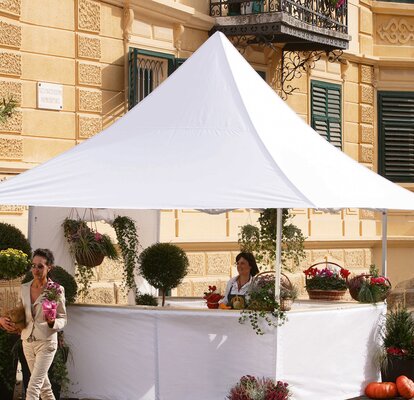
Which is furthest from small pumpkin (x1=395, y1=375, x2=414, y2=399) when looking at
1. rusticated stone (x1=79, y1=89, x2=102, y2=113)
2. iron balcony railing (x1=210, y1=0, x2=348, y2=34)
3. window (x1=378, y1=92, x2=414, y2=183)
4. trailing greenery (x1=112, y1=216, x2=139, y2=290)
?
window (x1=378, y1=92, x2=414, y2=183)

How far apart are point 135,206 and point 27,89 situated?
554 cm

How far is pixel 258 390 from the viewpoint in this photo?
10.4 meters

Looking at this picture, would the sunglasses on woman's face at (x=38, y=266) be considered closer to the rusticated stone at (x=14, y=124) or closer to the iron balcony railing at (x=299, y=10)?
the rusticated stone at (x=14, y=124)

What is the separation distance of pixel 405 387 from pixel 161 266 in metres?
2.83

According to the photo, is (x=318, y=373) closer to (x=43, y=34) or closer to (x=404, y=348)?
(x=404, y=348)

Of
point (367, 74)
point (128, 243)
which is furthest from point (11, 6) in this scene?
point (367, 74)

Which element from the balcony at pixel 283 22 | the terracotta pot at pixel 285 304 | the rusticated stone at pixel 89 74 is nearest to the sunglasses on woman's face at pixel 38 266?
the terracotta pot at pixel 285 304

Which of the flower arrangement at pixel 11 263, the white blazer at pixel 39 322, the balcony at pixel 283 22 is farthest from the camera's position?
the balcony at pixel 283 22

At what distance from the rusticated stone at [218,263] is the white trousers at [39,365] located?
8.63 m

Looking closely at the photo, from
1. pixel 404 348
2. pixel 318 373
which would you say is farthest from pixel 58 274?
pixel 404 348

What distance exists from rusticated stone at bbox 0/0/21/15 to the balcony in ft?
15.0

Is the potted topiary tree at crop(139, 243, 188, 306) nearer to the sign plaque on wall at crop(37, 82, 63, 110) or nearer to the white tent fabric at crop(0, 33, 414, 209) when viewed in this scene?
the white tent fabric at crop(0, 33, 414, 209)

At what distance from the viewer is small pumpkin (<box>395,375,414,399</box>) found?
11.8m

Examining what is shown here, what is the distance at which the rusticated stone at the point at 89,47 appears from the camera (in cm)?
1627
